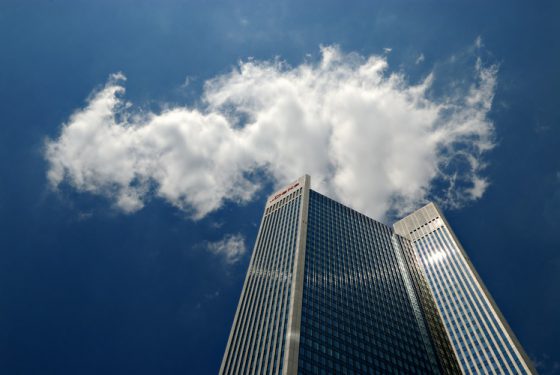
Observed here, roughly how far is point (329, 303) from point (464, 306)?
55755mm

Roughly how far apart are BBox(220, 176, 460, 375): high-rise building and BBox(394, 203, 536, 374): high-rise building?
558cm

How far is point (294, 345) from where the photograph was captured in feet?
280

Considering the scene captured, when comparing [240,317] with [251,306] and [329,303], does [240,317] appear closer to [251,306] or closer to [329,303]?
[251,306]

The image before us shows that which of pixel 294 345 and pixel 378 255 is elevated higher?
pixel 378 255

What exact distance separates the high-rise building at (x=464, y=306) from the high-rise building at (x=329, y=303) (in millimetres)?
5580

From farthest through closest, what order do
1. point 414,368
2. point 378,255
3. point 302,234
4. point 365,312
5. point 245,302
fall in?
point 378,255 < point 302,234 < point 245,302 < point 365,312 < point 414,368

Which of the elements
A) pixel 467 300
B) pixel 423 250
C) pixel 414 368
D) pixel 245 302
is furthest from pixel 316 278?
pixel 423 250

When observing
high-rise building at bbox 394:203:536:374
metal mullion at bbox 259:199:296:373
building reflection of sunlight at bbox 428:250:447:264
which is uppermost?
building reflection of sunlight at bbox 428:250:447:264

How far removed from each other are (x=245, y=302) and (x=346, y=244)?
141 ft

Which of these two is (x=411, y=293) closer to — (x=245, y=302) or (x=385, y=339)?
(x=385, y=339)

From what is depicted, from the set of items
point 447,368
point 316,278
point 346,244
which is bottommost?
point 447,368

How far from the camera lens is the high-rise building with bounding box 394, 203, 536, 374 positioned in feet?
360

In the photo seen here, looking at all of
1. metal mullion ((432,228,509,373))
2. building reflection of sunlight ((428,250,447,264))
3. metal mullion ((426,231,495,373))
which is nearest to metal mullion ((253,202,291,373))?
metal mullion ((426,231,495,373))

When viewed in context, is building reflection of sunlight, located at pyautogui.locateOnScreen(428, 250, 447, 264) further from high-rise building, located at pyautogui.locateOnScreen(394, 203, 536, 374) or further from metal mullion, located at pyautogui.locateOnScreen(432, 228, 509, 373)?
metal mullion, located at pyautogui.locateOnScreen(432, 228, 509, 373)
